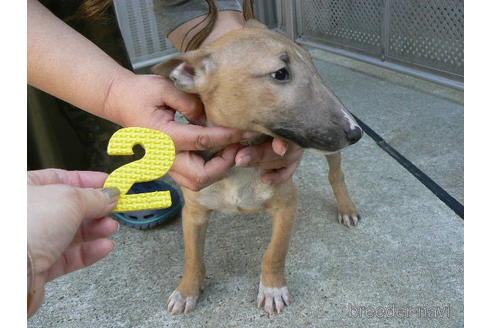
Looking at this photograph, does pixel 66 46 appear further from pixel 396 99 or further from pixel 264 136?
pixel 396 99

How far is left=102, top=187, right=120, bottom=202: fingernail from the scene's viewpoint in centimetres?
124

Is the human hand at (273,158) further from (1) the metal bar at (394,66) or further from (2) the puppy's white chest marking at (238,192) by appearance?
(1) the metal bar at (394,66)

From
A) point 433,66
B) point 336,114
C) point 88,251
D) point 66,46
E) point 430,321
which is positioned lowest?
point 430,321

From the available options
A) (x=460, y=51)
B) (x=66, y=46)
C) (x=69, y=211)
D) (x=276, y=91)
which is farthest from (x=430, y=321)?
(x=460, y=51)

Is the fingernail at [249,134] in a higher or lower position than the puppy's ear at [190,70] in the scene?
lower

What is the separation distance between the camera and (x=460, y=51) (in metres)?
3.73

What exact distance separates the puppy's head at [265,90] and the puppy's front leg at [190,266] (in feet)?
2.00

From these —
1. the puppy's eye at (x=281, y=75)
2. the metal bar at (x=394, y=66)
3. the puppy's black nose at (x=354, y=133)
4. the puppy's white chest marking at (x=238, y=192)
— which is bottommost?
the metal bar at (x=394, y=66)

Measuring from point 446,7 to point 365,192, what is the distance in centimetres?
176

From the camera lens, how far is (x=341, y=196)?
2789mm

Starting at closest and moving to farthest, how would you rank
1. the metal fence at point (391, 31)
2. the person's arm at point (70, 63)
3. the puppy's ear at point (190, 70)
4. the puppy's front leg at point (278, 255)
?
the puppy's ear at point (190, 70) → the person's arm at point (70, 63) → the puppy's front leg at point (278, 255) → the metal fence at point (391, 31)

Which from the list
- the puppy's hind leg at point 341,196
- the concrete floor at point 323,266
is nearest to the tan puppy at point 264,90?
the concrete floor at point 323,266

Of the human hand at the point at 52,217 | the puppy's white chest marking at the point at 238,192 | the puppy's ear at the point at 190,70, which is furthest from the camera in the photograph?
the puppy's white chest marking at the point at 238,192

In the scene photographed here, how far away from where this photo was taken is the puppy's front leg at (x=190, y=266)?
7.27ft
